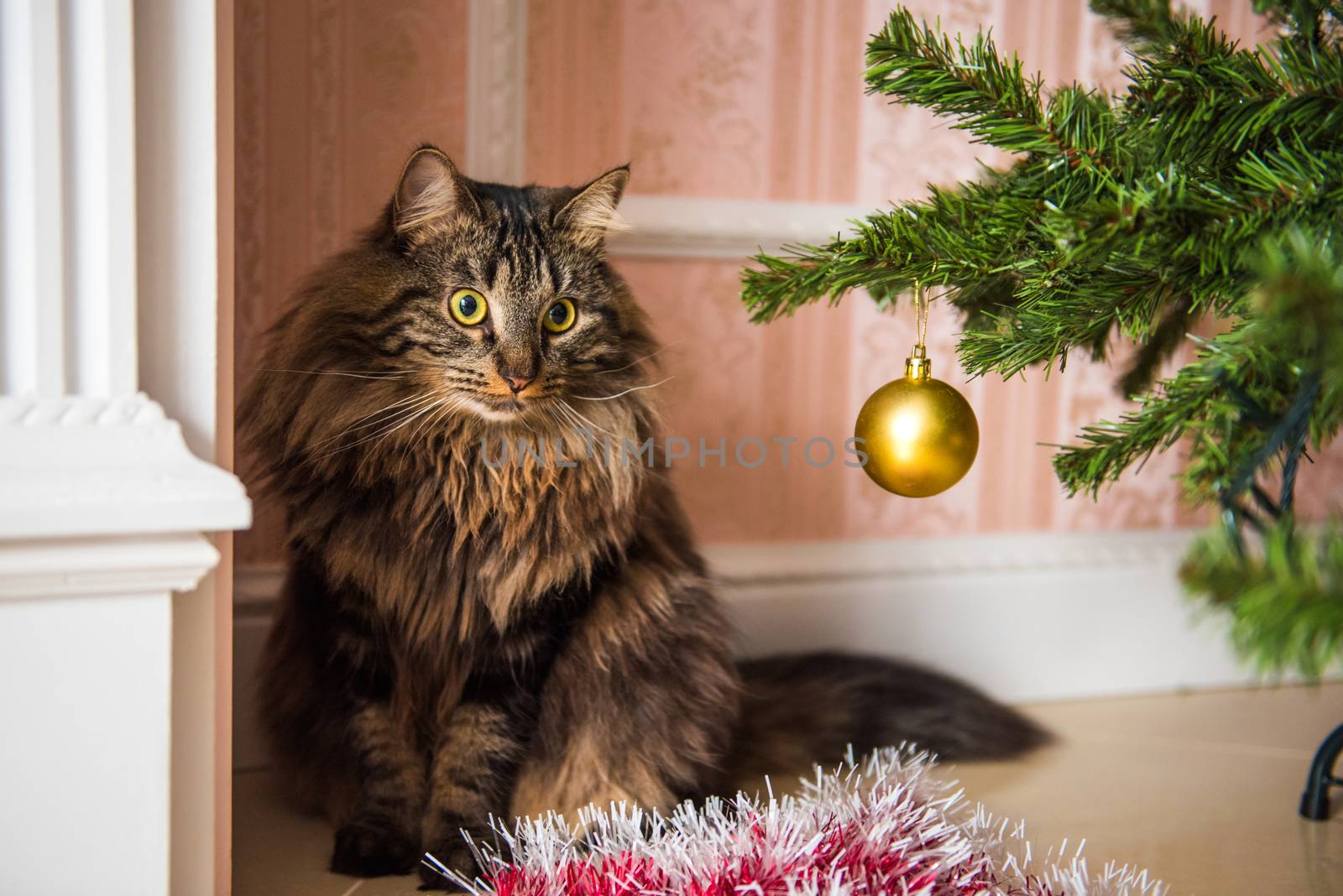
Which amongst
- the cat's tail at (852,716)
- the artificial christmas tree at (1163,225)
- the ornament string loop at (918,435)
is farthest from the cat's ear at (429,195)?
the cat's tail at (852,716)

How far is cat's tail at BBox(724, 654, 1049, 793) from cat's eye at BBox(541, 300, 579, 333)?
1.90 ft

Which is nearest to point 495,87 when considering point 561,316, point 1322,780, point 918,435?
point 561,316

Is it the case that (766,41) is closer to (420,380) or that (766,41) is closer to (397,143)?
(397,143)

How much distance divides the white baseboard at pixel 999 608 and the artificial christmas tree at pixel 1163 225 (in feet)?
2.71

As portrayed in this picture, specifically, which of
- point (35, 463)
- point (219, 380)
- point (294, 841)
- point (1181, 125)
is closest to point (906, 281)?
point (1181, 125)

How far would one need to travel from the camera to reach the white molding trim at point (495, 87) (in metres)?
1.42

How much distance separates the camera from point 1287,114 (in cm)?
72

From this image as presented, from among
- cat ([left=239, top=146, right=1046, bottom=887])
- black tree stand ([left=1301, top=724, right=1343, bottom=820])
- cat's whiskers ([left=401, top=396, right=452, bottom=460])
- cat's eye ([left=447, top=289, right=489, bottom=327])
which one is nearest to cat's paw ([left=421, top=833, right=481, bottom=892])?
cat ([left=239, top=146, right=1046, bottom=887])

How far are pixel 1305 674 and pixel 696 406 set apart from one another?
1.16 m

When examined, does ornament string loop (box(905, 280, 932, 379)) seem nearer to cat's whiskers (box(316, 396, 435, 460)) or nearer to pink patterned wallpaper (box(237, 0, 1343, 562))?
pink patterned wallpaper (box(237, 0, 1343, 562))

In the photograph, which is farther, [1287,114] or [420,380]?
[420,380]

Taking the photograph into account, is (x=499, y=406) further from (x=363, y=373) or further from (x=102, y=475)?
(x=102, y=475)

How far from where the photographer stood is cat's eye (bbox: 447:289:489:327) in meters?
1.05

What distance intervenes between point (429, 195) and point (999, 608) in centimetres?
121
